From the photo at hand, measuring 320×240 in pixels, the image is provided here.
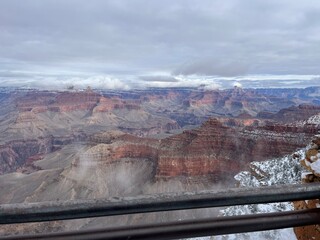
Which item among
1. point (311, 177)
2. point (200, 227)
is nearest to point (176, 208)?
point (200, 227)

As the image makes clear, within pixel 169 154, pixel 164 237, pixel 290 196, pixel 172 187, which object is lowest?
pixel 172 187

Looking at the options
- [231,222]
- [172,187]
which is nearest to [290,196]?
[231,222]

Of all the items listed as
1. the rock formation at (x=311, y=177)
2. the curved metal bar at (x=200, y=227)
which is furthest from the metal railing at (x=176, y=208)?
the rock formation at (x=311, y=177)

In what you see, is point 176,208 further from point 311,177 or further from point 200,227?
point 311,177

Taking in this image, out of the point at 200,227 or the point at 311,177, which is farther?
the point at 311,177

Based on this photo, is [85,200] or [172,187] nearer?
[85,200]

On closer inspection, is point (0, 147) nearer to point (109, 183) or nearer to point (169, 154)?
point (109, 183)

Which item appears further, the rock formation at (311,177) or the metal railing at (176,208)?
the rock formation at (311,177)

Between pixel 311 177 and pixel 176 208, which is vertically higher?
pixel 176 208

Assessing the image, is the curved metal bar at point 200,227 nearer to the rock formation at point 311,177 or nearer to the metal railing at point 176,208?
the metal railing at point 176,208
